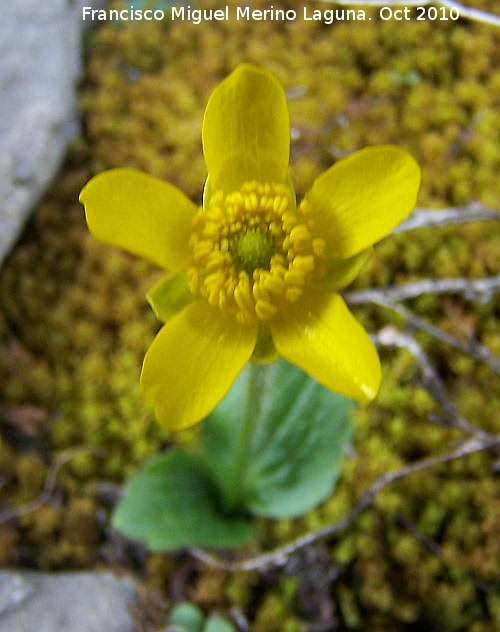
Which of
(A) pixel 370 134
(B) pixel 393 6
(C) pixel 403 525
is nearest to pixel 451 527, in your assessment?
(C) pixel 403 525

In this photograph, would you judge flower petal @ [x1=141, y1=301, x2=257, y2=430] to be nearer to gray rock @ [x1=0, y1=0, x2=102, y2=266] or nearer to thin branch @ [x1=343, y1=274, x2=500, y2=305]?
thin branch @ [x1=343, y1=274, x2=500, y2=305]

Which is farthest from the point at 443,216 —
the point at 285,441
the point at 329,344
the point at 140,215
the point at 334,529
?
the point at 140,215

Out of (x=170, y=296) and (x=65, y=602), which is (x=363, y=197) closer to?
(x=170, y=296)

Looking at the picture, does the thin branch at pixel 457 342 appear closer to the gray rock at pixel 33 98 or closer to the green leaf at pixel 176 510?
the green leaf at pixel 176 510

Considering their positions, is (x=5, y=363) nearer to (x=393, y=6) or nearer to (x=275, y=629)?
(x=275, y=629)

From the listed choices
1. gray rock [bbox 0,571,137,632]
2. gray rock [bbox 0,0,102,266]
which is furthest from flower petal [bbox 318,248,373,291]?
gray rock [bbox 0,0,102,266]
